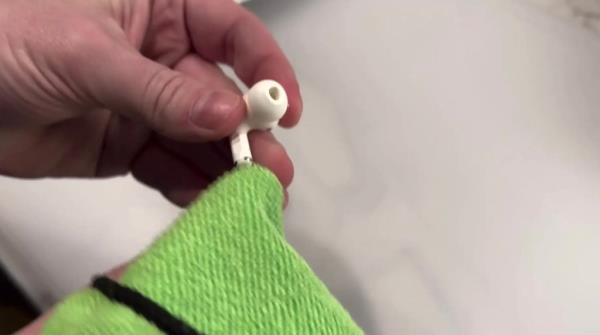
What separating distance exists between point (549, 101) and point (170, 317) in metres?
0.36

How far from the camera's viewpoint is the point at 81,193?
0.54m

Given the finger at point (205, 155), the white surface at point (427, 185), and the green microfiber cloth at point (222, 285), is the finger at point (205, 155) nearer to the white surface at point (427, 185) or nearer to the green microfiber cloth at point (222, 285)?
the white surface at point (427, 185)

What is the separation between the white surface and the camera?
18.7 inches

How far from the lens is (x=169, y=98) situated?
1.19ft

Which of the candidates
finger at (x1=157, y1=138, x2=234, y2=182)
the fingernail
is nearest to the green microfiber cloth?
the fingernail

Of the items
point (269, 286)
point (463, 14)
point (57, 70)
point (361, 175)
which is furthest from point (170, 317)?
point (463, 14)

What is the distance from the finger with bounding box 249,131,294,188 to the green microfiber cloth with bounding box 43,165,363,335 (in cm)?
10

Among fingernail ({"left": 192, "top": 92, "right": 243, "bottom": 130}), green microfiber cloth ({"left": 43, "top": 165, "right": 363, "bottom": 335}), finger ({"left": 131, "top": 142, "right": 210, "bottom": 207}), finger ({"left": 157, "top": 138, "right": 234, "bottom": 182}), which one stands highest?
fingernail ({"left": 192, "top": 92, "right": 243, "bottom": 130})

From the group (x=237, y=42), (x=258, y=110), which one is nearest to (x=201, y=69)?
(x=237, y=42)

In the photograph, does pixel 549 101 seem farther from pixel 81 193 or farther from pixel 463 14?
pixel 81 193

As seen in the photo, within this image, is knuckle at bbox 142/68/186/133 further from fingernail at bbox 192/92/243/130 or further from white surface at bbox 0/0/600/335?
white surface at bbox 0/0/600/335

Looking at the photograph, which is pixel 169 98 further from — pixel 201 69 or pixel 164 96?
pixel 201 69

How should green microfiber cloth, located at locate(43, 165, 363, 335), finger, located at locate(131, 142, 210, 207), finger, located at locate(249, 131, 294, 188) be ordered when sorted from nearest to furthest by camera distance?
green microfiber cloth, located at locate(43, 165, 363, 335), finger, located at locate(249, 131, 294, 188), finger, located at locate(131, 142, 210, 207)

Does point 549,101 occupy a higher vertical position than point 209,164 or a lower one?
higher
